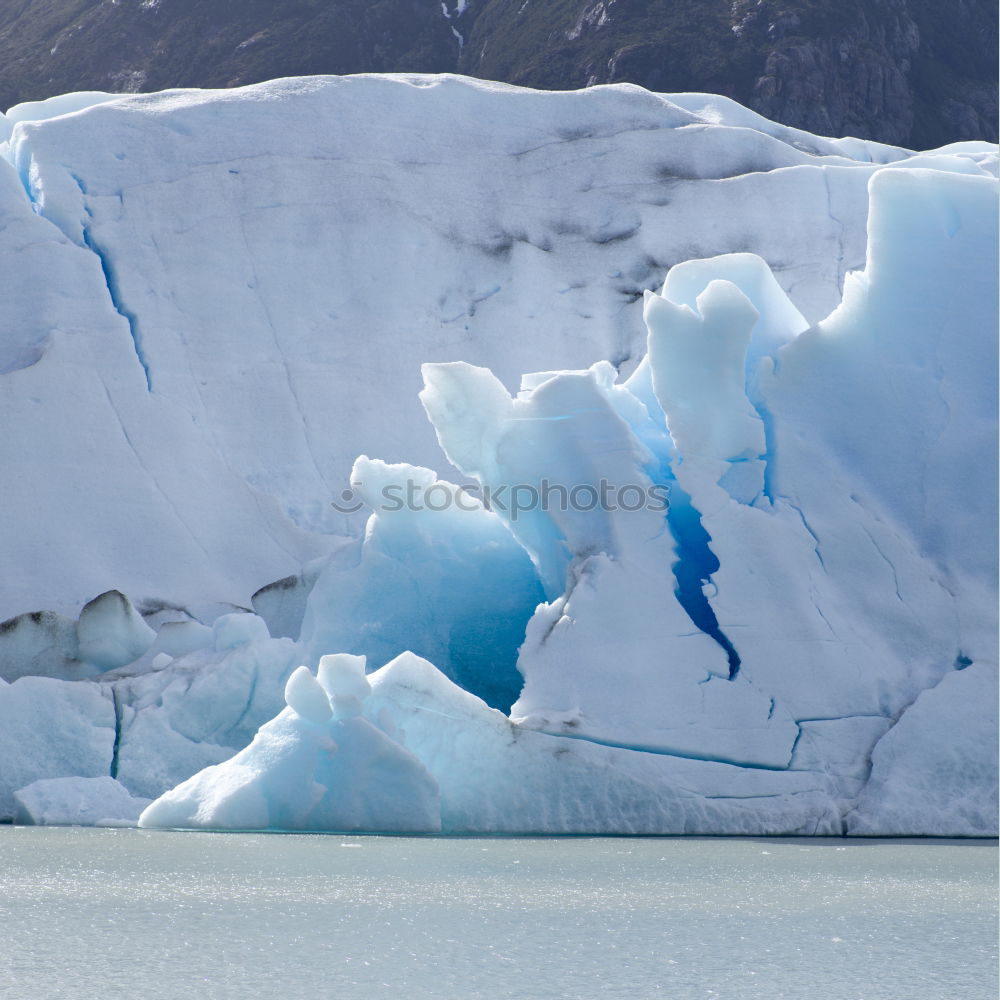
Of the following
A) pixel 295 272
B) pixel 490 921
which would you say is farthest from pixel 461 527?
pixel 295 272

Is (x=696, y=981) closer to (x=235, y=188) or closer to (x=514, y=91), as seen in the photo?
(x=235, y=188)

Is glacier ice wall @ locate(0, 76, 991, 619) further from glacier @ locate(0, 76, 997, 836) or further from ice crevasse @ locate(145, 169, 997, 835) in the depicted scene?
ice crevasse @ locate(145, 169, 997, 835)

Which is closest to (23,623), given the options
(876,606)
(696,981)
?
(876,606)

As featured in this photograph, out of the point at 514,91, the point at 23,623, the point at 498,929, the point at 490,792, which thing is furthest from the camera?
the point at 514,91

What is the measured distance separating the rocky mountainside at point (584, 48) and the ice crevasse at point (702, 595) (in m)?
15.7

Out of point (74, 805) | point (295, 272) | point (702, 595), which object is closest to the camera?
point (74, 805)

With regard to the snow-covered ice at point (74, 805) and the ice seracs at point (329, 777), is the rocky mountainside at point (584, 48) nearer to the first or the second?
the snow-covered ice at point (74, 805)

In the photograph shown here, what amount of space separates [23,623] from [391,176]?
13.9 feet

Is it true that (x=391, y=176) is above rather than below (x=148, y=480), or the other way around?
above

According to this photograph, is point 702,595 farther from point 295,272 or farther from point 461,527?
point 295,272

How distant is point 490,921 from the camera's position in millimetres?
3486

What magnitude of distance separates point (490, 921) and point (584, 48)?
20118 millimetres

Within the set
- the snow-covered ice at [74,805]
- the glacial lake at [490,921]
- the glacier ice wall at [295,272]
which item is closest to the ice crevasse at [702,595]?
the snow-covered ice at [74,805]

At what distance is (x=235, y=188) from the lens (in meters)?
9.80
